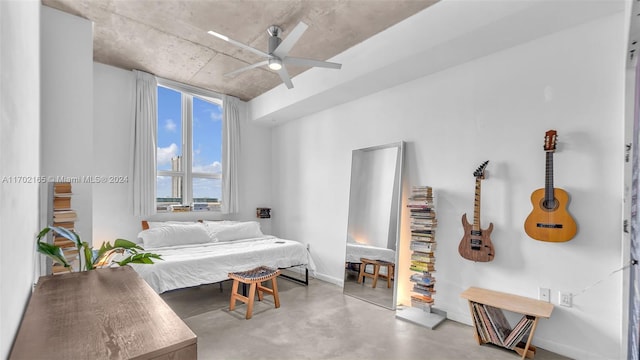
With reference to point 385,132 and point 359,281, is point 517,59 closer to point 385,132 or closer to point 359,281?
point 385,132

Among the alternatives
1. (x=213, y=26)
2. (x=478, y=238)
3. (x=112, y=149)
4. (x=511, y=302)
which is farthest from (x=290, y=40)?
(x=112, y=149)

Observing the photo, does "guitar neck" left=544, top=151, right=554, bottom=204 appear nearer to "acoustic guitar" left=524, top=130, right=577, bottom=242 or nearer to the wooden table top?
"acoustic guitar" left=524, top=130, right=577, bottom=242

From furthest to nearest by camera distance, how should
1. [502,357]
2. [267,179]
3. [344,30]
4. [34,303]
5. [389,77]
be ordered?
[267,179], [389,77], [344,30], [502,357], [34,303]

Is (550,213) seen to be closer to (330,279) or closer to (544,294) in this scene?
(544,294)

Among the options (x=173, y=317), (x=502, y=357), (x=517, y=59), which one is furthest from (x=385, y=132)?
(x=173, y=317)

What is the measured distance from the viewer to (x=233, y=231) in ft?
14.6

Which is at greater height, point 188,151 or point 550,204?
point 188,151

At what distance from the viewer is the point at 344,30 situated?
10.2 feet

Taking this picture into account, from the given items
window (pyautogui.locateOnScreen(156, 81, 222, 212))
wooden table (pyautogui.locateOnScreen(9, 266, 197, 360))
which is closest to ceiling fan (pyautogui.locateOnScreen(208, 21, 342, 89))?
wooden table (pyautogui.locateOnScreen(9, 266, 197, 360))

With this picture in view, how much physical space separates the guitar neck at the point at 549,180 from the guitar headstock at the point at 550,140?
0.03m

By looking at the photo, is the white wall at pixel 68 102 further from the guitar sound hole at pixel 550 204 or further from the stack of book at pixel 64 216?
the guitar sound hole at pixel 550 204

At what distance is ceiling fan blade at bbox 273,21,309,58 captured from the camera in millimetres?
2320

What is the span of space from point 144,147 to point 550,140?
4.56 meters

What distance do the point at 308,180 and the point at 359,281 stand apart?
1761 millimetres
